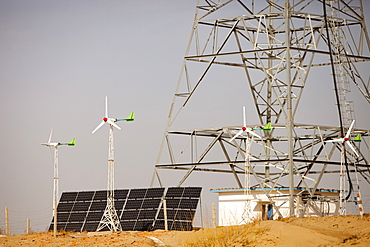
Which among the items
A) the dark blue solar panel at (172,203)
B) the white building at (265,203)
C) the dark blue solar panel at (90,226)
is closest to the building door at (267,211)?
the white building at (265,203)

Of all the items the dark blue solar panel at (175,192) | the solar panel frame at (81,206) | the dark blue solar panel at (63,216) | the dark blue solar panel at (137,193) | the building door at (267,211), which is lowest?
the building door at (267,211)

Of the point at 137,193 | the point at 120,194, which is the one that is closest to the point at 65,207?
the point at 120,194

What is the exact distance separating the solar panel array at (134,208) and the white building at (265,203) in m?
7.20

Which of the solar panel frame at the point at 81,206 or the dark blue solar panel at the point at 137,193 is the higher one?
the dark blue solar panel at the point at 137,193

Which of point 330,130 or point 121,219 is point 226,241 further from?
point 330,130

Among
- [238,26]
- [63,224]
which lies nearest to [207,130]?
[238,26]

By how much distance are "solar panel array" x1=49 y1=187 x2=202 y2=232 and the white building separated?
720cm

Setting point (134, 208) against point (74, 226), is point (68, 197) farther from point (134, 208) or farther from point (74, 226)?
point (134, 208)

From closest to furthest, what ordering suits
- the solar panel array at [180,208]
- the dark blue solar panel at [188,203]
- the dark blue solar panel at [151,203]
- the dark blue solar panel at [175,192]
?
the solar panel array at [180,208] → the dark blue solar panel at [188,203] → the dark blue solar panel at [175,192] → the dark blue solar panel at [151,203]

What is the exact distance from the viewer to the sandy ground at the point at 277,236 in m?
32.8

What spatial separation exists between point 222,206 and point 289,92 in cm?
1031

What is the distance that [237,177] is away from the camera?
180 ft

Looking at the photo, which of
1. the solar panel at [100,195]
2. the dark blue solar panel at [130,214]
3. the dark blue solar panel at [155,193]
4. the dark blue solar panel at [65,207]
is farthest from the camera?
the dark blue solar panel at [65,207]

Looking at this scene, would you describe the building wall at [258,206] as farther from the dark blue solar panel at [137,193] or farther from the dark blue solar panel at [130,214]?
the dark blue solar panel at [130,214]
